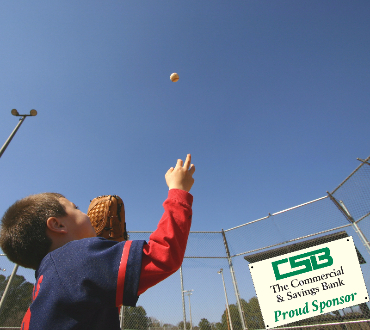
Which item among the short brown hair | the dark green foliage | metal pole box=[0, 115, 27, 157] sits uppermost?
metal pole box=[0, 115, 27, 157]

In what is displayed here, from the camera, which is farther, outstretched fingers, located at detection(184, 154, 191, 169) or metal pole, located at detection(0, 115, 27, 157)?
metal pole, located at detection(0, 115, 27, 157)

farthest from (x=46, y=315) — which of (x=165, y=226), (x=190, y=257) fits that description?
(x=190, y=257)

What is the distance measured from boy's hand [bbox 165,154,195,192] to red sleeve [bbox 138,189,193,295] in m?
0.11

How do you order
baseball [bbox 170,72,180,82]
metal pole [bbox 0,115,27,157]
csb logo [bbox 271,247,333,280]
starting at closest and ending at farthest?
1. csb logo [bbox 271,247,333,280]
2. metal pole [bbox 0,115,27,157]
3. baseball [bbox 170,72,180,82]

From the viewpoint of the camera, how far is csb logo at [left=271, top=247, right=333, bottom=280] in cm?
549

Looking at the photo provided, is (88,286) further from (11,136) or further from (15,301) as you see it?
(15,301)

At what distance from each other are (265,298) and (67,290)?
20.3 feet

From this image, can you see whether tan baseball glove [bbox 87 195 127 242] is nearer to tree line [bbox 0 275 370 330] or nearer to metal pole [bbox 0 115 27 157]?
tree line [bbox 0 275 370 330]

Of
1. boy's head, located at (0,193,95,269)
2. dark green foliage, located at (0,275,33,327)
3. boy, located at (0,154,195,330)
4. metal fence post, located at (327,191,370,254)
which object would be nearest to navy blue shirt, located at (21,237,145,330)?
boy, located at (0,154,195,330)

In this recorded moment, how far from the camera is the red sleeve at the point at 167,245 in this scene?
0.77 meters

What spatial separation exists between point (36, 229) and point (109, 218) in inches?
17.2

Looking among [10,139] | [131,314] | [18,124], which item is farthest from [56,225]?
[18,124]

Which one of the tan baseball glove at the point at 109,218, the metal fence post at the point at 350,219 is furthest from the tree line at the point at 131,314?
the tan baseball glove at the point at 109,218

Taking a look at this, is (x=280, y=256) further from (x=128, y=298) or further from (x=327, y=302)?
(x=128, y=298)
